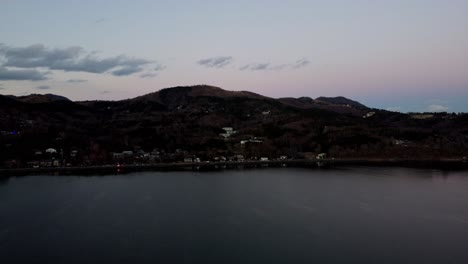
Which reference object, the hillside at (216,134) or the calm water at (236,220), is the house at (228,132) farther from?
the calm water at (236,220)

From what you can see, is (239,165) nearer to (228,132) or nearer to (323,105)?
(228,132)

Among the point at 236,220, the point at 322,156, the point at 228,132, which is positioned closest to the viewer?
the point at 236,220

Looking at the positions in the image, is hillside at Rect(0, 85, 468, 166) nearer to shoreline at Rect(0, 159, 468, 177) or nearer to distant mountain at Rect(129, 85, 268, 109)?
shoreline at Rect(0, 159, 468, 177)

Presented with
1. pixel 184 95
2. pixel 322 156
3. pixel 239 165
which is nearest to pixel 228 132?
pixel 322 156

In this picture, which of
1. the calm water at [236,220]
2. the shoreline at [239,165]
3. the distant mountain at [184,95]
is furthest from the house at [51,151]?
the distant mountain at [184,95]

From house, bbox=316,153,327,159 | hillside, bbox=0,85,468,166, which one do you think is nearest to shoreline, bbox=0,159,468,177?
house, bbox=316,153,327,159
